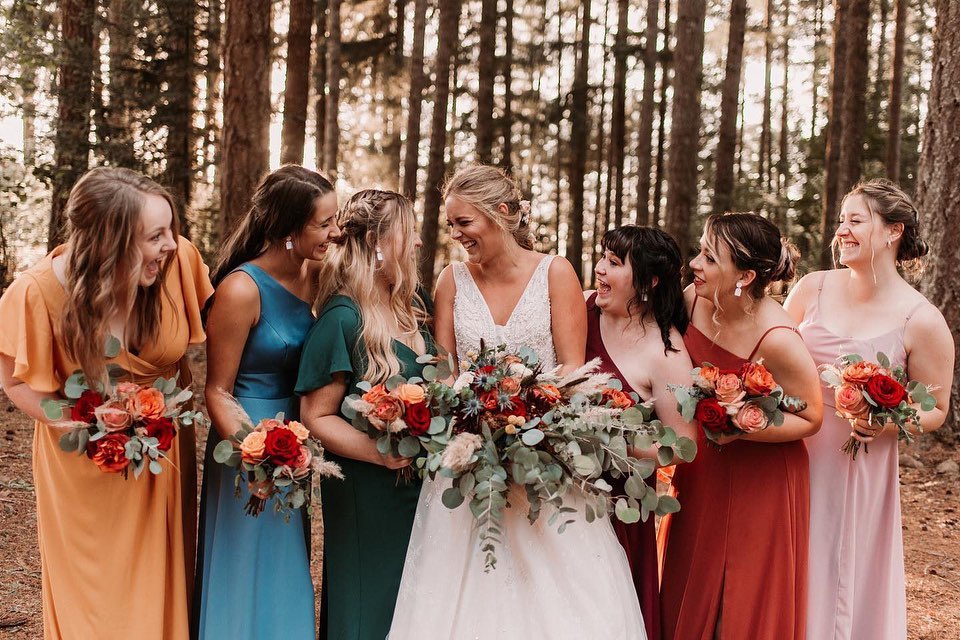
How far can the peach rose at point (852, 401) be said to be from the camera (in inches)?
140

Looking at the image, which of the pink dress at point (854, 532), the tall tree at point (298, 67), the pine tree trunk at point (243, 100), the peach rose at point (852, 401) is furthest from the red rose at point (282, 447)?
the tall tree at point (298, 67)

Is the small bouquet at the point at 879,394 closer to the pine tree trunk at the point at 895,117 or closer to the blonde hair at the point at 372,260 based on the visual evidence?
the blonde hair at the point at 372,260

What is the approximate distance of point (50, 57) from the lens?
10898 mm

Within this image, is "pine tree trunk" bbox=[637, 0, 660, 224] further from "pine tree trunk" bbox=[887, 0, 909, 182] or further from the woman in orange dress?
the woman in orange dress

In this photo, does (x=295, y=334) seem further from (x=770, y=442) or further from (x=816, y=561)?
(x=816, y=561)

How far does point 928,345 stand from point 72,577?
12.5 feet

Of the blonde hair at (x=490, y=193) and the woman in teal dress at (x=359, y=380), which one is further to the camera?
the blonde hair at (x=490, y=193)

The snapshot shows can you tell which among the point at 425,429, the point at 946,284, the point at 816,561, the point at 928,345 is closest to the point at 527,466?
the point at 425,429

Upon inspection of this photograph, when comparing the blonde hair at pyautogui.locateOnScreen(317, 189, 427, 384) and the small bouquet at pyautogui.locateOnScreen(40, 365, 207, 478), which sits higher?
the blonde hair at pyautogui.locateOnScreen(317, 189, 427, 384)

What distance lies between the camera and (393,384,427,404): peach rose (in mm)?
3105

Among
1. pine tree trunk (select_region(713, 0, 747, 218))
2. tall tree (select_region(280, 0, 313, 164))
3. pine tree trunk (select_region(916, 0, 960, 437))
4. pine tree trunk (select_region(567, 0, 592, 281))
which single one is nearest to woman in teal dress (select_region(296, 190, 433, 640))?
pine tree trunk (select_region(916, 0, 960, 437))

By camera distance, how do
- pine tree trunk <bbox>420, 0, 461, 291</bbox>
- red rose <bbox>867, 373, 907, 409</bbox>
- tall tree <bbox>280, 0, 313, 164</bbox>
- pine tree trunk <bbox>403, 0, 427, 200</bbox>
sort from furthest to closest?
pine tree trunk <bbox>403, 0, 427, 200</bbox>
pine tree trunk <bbox>420, 0, 461, 291</bbox>
tall tree <bbox>280, 0, 313, 164</bbox>
red rose <bbox>867, 373, 907, 409</bbox>

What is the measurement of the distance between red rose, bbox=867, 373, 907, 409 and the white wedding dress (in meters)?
1.25

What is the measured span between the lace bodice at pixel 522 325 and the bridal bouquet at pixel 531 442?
0.66m
